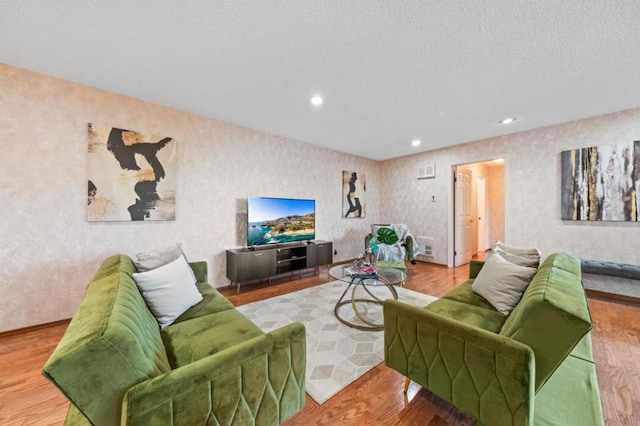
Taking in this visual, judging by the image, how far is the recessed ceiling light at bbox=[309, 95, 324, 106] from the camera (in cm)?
280

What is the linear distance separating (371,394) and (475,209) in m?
5.68

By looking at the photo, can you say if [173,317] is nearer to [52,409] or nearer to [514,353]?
[52,409]

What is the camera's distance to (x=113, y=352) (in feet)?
2.66

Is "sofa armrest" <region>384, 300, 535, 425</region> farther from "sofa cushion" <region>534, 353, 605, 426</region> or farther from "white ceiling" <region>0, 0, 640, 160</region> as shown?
"white ceiling" <region>0, 0, 640, 160</region>

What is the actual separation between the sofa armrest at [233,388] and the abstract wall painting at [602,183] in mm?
4358

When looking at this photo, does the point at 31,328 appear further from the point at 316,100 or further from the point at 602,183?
the point at 602,183

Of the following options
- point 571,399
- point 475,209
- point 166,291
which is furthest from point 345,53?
point 475,209

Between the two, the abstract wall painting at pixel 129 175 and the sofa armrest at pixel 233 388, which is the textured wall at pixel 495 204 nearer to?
the sofa armrest at pixel 233 388

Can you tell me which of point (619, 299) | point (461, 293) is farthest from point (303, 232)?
point (619, 299)

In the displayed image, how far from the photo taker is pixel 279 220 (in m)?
4.06

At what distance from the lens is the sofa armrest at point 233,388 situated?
0.84 m

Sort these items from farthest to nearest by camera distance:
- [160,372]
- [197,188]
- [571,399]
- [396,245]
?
[396,245], [197,188], [571,399], [160,372]

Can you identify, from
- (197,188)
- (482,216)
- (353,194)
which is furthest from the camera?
(482,216)

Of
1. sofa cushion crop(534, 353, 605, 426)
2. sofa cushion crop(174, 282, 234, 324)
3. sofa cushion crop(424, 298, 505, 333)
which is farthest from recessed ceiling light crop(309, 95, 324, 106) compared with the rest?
sofa cushion crop(534, 353, 605, 426)
